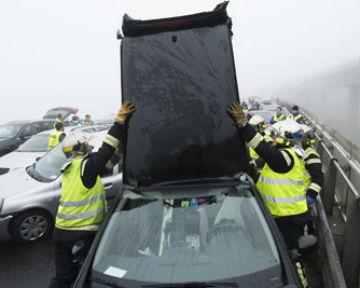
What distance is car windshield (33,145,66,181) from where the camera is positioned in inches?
208

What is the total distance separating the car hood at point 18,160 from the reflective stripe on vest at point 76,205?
413cm

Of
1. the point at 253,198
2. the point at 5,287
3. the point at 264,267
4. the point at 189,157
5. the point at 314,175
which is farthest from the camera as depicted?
the point at 5,287

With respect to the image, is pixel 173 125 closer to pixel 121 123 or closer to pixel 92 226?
→ pixel 121 123

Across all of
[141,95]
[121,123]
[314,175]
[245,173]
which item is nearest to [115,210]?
[121,123]

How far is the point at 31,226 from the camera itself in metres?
4.83

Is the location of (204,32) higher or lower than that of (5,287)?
higher

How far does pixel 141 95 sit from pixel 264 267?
1858 mm

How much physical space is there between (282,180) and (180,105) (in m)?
1.27

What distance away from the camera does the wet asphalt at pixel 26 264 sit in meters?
3.96

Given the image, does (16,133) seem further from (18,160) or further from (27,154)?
(18,160)

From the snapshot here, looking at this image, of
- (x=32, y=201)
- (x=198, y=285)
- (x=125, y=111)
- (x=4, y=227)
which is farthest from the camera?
(x=32, y=201)

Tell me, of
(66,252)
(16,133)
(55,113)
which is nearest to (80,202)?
(66,252)

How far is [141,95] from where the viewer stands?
2.92m

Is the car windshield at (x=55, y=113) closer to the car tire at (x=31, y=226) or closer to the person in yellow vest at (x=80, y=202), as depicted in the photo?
the car tire at (x=31, y=226)
